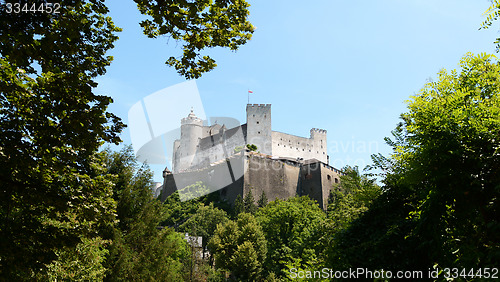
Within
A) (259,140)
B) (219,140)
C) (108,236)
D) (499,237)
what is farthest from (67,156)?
(219,140)

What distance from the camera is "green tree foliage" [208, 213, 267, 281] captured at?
112ft

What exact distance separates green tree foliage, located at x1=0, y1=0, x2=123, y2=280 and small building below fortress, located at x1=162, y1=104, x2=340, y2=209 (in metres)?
56.9

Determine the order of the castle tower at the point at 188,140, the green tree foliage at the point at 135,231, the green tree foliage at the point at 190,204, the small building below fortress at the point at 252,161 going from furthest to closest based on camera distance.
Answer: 1. the castle tower at the point at 188,140
2. the small building below fortress at the point at 252,161
3. the green tree foliage at the point at 190,204
4. the green tree foliage at the point at 135,231

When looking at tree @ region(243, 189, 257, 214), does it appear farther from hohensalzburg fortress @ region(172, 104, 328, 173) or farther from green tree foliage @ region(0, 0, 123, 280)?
green tree foliage @ region(0, 0, 123, 280)

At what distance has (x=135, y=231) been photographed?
17.5 meters

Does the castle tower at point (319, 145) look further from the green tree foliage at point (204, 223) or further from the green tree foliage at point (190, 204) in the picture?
the green tree foliage at point (204, 223)

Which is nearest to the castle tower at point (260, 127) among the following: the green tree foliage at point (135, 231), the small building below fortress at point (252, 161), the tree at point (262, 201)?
the small building below fortress at point (252, 161)

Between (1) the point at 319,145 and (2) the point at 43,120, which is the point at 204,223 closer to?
(1) the point at 319,145

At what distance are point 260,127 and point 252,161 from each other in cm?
1578

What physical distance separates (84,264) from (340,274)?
8.28 metres

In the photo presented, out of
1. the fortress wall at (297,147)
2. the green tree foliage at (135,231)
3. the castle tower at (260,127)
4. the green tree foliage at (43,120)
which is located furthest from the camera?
the fortress wall at (297,147)

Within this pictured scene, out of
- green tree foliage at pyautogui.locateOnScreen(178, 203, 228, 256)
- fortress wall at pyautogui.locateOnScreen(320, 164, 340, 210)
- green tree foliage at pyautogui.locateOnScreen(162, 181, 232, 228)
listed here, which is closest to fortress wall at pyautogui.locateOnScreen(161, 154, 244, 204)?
green tree foliage at pyautogui.locateOnScreen(162, 181, 232, 228)

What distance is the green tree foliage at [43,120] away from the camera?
663 cm

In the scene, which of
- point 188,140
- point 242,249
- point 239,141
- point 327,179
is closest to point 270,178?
point 327,179
